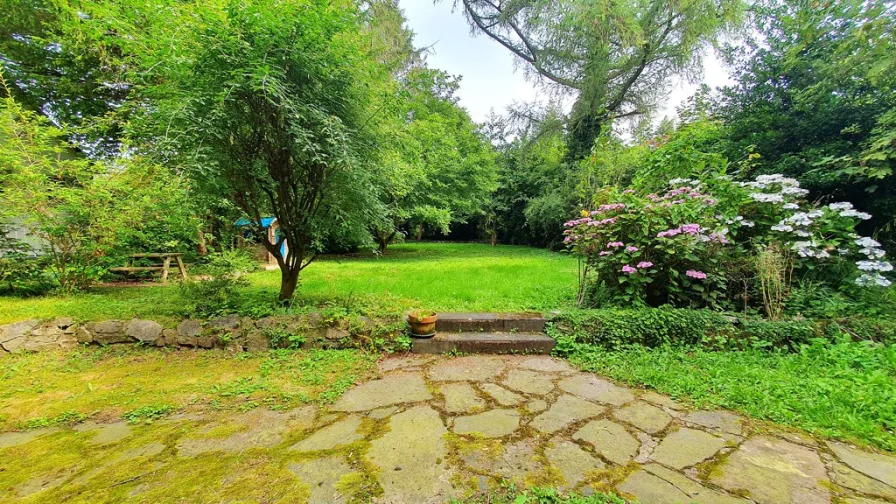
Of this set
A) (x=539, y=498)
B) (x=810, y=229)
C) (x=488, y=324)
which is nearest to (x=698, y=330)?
(x=810, y=229)

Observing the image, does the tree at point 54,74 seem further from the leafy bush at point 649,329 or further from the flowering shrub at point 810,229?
the flowering shrub at point 810,229

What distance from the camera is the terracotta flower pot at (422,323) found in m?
2.92

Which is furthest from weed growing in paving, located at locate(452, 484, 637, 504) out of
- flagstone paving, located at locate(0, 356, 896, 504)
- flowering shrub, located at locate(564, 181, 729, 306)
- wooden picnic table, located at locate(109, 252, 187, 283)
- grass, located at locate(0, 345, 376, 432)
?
wooden picnic table, located at locate(109, 252, 187, 283)

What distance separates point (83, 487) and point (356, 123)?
115 inches

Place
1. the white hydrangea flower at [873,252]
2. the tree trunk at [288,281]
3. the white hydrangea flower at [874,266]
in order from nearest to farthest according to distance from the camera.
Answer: the white hydrangea flower at [874,266] < the white hydrangea flower at [873,252] < the tree trunk at [288,281]

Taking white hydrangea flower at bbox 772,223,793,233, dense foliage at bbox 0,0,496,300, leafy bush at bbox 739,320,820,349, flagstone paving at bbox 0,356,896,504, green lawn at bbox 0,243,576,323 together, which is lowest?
flagstone paving at bbox 0,356,896,504

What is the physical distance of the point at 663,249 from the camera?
10.5ft

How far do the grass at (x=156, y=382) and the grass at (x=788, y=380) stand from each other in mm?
2125

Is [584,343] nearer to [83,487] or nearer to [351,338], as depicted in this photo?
[351,338]

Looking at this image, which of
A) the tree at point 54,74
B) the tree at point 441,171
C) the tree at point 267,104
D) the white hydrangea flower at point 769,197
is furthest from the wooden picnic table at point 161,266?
the white hydrangea flower at point 769,197

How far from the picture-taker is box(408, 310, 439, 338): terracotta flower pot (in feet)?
9.57

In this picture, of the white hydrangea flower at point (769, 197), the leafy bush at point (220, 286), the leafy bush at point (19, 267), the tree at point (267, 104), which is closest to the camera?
the tree at point (267, 104)

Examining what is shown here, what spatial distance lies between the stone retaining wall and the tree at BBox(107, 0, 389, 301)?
3.05ft

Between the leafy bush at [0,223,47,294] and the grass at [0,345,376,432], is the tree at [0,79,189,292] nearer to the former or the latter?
the leafy bush at [0,223,47,294]
